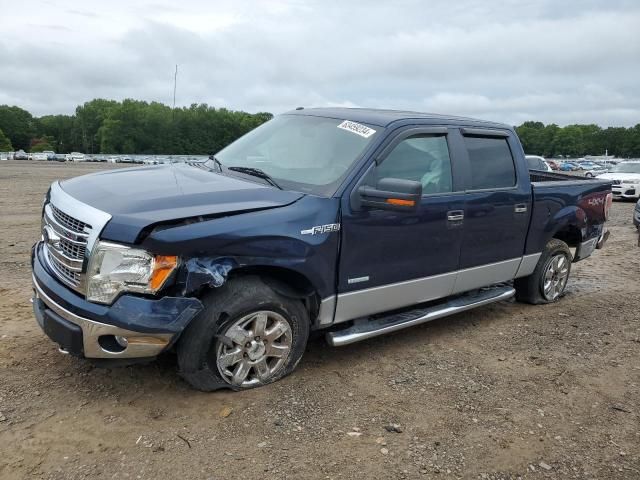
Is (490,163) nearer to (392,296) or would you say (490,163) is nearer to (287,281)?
(392,296)

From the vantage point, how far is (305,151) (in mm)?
4336

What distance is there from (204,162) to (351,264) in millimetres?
→ 1832

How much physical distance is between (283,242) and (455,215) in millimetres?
1668

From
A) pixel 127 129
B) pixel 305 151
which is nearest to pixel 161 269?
pixel 305 151

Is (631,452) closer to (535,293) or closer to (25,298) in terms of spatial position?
(535,293)

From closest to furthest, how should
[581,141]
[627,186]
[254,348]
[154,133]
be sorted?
1. [254,348]
2. [627,186]
3. [154,133]
4. [581,141]

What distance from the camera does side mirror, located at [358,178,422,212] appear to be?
3.63 m

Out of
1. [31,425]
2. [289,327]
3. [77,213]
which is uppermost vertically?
[77,213]

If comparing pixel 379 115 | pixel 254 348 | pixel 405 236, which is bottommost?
pixel 254 348

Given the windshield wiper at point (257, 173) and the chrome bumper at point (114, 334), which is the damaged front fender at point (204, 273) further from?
the windshield wiper at point (257, 173)

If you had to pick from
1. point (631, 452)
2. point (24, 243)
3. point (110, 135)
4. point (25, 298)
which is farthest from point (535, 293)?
point (110, 135)

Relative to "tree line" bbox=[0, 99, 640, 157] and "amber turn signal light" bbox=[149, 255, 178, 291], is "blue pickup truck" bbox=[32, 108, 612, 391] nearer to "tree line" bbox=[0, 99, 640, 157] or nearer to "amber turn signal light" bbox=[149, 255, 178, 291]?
"amber turn signal light" bbox=[149, 255, 178, 291]

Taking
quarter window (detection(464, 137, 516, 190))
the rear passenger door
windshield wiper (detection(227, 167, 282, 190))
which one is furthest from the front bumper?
quarter window (detection(464, 137, 516, 190))

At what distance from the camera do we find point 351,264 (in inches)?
154
